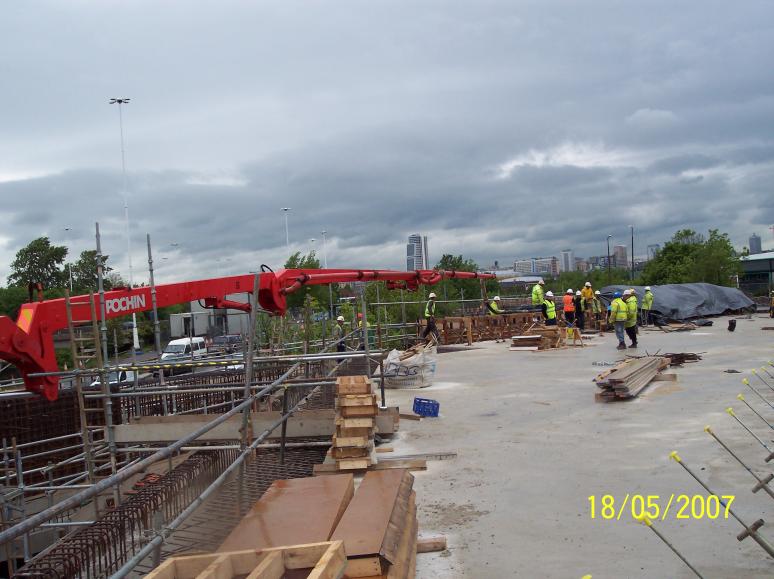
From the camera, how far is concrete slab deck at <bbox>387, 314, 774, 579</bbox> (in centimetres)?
557

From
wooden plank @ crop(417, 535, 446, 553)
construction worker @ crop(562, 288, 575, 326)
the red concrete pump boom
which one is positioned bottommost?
wooden plank @ crop(417, 535, 446, 553)

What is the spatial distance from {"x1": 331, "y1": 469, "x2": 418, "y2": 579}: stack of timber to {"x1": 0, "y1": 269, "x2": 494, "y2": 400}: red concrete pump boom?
352 centimetres

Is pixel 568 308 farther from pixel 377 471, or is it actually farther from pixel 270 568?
pixel 270 568

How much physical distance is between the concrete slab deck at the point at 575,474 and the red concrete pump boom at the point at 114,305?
2932 mm

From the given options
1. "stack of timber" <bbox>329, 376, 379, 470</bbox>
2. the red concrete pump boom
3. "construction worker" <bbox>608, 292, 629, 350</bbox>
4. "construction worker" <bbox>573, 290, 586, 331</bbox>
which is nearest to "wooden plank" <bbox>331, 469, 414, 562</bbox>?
"stack of timber" <bbox>329, 376, 379, 470</bbox>

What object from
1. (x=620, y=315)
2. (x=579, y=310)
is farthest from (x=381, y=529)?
(x=579, y=310)

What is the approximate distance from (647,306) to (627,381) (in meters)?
19.3

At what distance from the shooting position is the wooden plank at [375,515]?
4.52m

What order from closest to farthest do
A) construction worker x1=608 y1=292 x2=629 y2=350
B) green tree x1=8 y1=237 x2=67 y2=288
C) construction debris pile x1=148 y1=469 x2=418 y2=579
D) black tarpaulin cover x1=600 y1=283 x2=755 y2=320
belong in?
construction debris pile x1=148 y1=469 x2=418 y2=579, construction worker x1=608 y1=292 x2=629 y2=350, black tarpaulin cover x1=600 y1=283 x2=755 y2=320, green tree x1=8 y1=237 x2=67 y2=288

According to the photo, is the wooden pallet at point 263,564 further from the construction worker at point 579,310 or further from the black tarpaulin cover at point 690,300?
the black tarpaulin cover at point 690,300

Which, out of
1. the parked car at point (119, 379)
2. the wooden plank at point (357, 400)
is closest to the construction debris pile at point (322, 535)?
the wooden plank at point (357, 400)

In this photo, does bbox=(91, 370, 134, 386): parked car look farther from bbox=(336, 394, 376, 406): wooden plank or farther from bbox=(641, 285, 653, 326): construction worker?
bbox=(641, 285, 653, 326): construction worker

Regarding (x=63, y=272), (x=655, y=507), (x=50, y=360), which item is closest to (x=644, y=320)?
(x=655, y=507)

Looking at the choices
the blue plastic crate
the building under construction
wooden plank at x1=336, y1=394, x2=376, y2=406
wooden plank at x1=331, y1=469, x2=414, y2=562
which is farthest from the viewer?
the blue plastic crate
